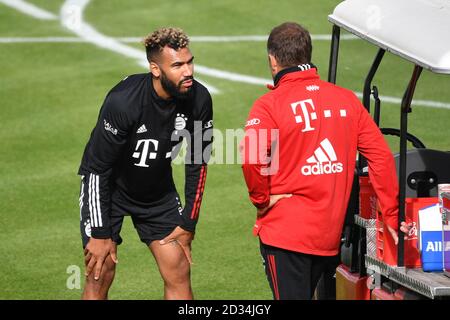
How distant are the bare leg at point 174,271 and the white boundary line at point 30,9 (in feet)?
41.1

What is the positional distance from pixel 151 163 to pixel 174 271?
0.84m

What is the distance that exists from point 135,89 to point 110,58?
10.0 meters

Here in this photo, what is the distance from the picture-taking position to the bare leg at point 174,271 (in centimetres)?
808

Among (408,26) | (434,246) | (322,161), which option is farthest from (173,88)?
(434,246)

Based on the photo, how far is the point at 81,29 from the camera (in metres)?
19.2

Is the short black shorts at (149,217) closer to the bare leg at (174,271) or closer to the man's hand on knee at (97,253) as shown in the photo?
the bare leg at (174,271)

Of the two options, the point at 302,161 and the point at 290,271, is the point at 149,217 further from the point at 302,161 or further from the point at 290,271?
the point at 302,161

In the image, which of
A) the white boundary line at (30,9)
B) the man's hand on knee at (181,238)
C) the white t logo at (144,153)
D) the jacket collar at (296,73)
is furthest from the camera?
the white boundary line at (30,9)

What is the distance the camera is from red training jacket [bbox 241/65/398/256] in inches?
270

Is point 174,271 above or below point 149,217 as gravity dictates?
below

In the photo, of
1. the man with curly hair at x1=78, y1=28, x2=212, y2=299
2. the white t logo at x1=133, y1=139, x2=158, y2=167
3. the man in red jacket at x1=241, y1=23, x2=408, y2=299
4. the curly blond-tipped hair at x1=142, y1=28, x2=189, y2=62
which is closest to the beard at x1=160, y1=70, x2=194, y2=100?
the man with curly hair at x1=78, y1=28, x2=212, y2=299

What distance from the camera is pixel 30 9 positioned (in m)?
20.4

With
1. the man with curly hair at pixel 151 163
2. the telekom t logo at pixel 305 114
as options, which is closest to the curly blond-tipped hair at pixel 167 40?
the man with curly hair at pixel 151 163

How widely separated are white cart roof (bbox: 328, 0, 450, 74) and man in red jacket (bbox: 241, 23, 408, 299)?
19.2 inches
